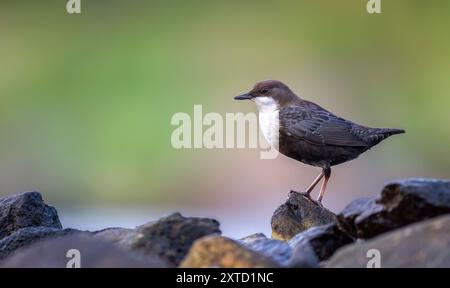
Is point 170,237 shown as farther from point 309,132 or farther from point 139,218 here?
point 139,218

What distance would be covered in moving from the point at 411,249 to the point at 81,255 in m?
1.74

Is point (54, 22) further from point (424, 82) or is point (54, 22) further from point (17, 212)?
point (17, 212)

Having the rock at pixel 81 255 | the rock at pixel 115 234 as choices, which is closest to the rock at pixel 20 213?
the rock at pixel 115 234

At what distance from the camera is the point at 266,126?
8953 mm

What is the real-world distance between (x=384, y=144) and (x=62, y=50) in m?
6.90

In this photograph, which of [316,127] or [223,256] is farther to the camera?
[316,127]

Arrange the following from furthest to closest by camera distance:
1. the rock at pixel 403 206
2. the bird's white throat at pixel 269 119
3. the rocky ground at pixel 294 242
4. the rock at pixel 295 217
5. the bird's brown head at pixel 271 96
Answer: the bird's brown head at pixel 271 96, the bird's white throat at pixel 269 119, the rock at pixel 295 217, the rock at pixel 403 206, the rocky ground at pixel 294 242

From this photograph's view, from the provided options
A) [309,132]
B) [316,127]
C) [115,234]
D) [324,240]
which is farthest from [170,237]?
[316,127]

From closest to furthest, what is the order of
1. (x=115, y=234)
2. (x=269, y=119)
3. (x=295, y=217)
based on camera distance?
(x=115, y=234) < (x=295, y=217) < (x=269, y=119)

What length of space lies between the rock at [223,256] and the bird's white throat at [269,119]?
3.91 meters

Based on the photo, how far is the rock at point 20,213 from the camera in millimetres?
6984

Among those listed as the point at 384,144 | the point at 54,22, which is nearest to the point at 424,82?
the point at 384,144

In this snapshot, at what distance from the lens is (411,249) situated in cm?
465

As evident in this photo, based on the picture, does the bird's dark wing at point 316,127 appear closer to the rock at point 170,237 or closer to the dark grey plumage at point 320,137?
the dark grey plumage at point 320,137
